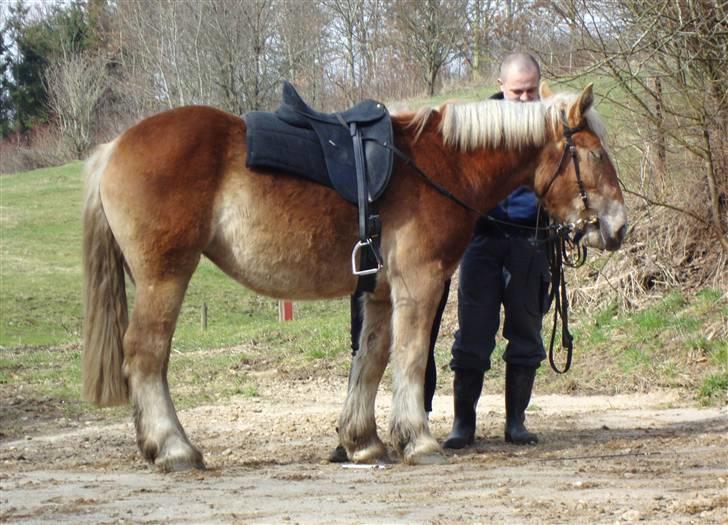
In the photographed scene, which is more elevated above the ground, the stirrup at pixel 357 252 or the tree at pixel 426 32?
the tree at pixel 426 32

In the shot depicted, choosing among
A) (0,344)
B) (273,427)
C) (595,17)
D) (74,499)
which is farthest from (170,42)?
(74,499)

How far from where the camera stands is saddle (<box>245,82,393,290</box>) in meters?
6.23

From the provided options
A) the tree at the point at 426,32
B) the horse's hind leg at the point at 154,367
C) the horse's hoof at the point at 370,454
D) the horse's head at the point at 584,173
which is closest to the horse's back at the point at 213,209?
the horse's hind leg at the point at 154,367

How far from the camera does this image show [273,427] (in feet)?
27.3

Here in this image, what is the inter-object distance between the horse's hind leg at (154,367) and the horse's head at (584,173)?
2.31 metres

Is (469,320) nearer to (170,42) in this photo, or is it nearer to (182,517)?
(182,517)

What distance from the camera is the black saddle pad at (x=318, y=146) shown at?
6.22 meters

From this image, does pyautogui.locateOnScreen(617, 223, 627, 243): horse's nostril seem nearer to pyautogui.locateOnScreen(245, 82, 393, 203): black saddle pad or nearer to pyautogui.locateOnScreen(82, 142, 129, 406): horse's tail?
pyautogui.locateOnScreen(245, 82, 393, 203): black saddle pad

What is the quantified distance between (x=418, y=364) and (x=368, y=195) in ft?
3.34

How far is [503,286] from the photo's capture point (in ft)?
23.9

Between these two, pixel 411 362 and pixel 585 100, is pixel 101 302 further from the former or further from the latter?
pixel 585 100

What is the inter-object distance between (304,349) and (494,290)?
6.00m

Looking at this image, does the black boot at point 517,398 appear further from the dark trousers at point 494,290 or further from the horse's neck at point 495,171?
the horse's neck at point 495,171

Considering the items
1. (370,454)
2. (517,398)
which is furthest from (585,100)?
(370,454)
